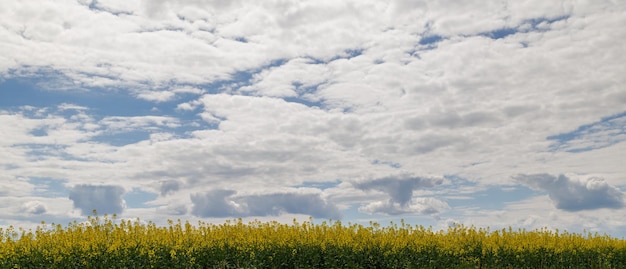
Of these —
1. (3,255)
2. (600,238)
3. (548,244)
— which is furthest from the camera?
(600,238)

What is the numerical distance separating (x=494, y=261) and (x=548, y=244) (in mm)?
3207

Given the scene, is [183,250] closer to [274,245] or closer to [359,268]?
[274,245]

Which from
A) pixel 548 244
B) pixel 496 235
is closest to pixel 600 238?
pixel 548 244

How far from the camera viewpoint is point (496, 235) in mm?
23391

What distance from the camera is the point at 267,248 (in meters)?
17.6

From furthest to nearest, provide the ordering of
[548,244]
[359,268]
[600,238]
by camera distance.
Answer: [600,238] → [548,244] → [359,268]

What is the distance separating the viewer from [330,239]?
61.3 feet

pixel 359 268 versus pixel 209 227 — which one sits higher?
pixel 209 227

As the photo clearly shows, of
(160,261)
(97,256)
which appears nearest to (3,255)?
(97,256)

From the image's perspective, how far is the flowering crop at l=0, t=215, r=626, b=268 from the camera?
53.2ft

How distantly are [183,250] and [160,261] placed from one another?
2.23 ft

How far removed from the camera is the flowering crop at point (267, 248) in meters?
16.2

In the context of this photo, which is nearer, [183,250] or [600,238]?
[183,250]

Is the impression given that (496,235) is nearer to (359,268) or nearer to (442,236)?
(442,236)
